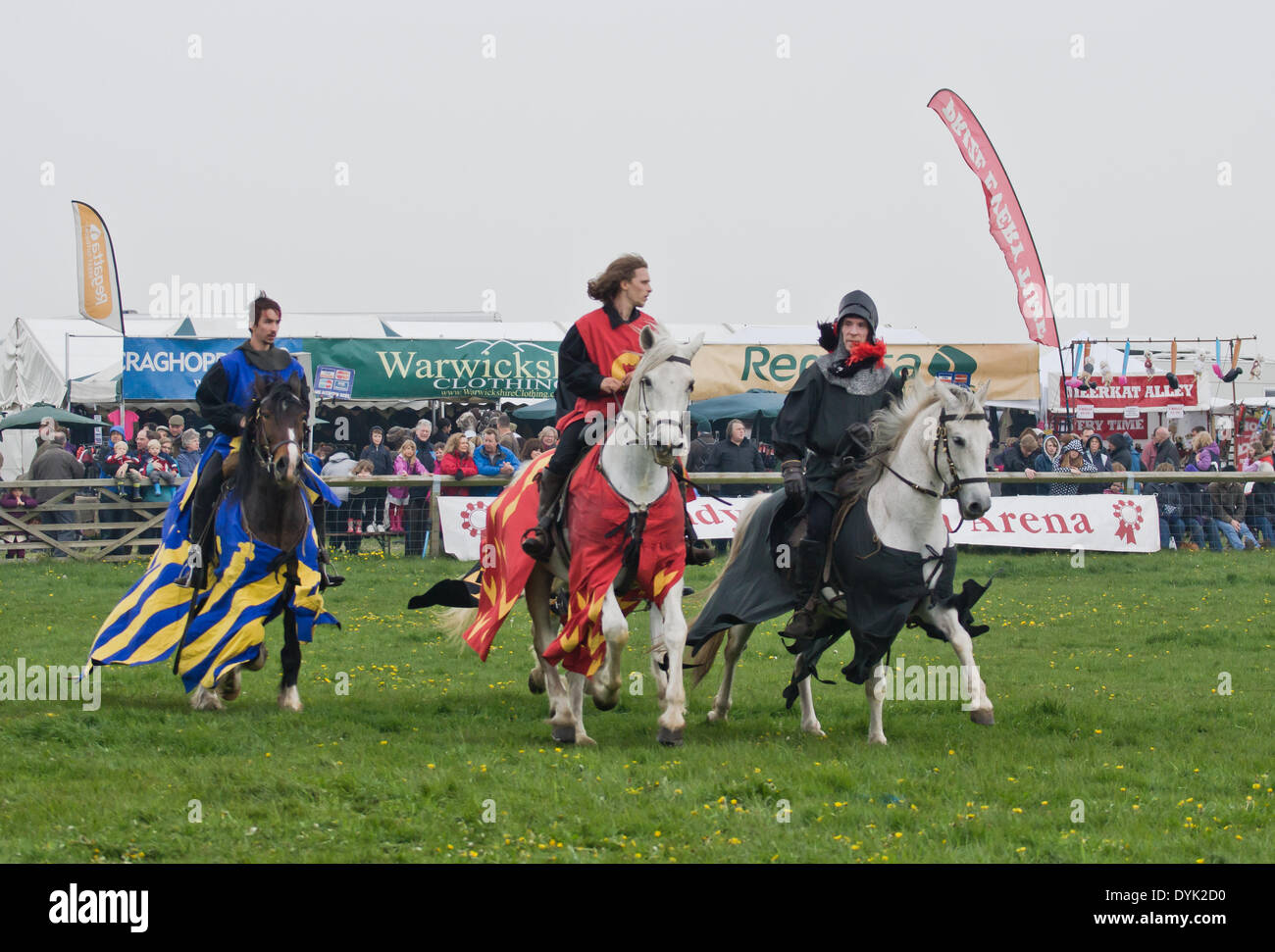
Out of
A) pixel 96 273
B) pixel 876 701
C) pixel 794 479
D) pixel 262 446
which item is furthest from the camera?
pixel 96 273

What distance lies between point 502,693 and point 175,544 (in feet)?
8.24

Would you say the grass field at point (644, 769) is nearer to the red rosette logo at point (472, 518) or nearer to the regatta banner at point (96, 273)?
the red rosette logo at point (472, 518)

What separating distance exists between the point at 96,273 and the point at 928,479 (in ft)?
66.9

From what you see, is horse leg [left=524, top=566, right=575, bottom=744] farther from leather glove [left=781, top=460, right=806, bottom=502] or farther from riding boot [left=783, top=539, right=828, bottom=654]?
leather glove [left=781, top=460, right=806, bottom=502]

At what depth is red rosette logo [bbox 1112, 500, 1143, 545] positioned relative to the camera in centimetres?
1945

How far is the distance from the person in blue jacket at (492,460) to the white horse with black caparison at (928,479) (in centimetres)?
1135

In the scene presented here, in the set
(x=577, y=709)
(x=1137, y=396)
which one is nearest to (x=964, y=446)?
(x=577, y=709)

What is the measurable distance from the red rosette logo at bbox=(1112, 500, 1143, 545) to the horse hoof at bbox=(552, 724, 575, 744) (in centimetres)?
1333

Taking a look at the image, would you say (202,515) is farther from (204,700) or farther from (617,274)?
(617,274)

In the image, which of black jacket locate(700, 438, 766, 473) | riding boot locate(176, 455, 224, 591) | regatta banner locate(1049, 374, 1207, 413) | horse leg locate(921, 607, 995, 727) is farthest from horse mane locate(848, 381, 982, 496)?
regatta banner locate(1049, 374, 1207, 413)

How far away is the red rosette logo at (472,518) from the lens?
61.8 ft

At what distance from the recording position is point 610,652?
8.00 metres

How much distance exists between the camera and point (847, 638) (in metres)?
13.7
